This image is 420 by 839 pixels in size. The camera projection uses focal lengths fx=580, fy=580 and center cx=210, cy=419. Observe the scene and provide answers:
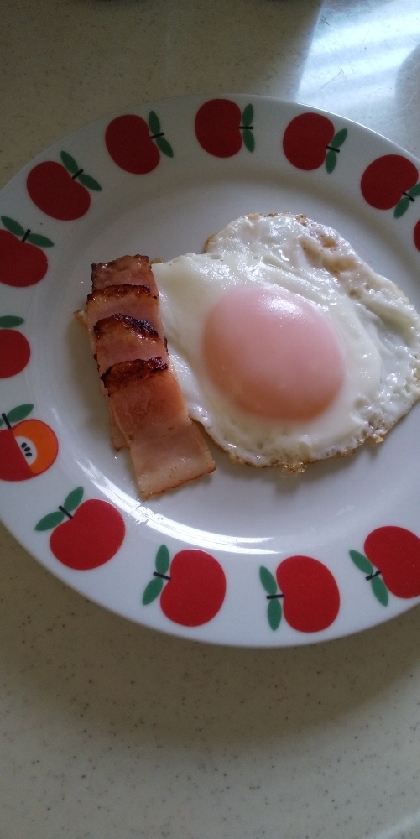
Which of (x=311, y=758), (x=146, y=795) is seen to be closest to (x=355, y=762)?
(x=311, y=758)

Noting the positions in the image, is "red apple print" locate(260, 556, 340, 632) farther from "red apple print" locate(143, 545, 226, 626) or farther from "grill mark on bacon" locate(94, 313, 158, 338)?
"grill mark on bacon" locate(94, 313, 158, 338)

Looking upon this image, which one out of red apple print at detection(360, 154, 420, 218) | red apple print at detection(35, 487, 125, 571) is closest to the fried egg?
red apple print at detection(360, 154, 420, 218)

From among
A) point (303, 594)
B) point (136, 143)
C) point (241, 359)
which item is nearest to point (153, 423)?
point (241, 359)

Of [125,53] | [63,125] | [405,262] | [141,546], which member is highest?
[125,53]

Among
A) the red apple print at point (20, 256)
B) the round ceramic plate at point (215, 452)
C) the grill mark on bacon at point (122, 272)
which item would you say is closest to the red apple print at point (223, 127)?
the round ceramic plate at point (215, 452)

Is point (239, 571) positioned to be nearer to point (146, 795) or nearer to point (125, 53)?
point (146, 795)

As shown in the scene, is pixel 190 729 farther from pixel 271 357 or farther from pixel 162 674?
pixel 271 357

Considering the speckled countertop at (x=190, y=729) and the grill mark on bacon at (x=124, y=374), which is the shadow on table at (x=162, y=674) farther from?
the grill mark on bacon at (x=124, y=374)
